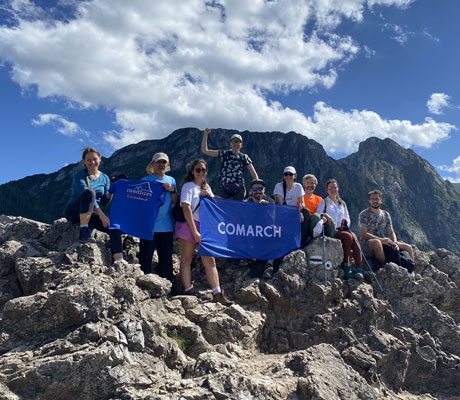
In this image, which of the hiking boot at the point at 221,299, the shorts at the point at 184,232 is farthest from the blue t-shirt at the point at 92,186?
the hiking boot at the point at 221,299

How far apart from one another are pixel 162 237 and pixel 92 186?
1.78 m

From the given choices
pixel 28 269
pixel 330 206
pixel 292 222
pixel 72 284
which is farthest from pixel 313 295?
pixel 28 269

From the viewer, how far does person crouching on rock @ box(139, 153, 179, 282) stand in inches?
291

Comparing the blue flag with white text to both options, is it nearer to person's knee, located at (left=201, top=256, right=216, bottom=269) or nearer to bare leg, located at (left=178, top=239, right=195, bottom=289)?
person's knee, located at (left=201, top=256, right=216, bottom=269)

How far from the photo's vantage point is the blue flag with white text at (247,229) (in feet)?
25.6

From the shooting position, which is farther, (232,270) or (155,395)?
(232,270)

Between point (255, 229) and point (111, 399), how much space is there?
16.1 ft

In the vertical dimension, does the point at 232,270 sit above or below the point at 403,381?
above

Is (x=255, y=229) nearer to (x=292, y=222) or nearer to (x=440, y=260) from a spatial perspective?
(x=292, y=222)

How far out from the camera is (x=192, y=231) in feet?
23.3

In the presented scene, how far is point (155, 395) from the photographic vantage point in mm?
4215

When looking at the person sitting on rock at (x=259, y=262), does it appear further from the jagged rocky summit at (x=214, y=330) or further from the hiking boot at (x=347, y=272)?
the hiking boot at (x=347, y=272)

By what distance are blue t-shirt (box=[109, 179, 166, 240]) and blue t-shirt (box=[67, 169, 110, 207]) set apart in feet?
0.81

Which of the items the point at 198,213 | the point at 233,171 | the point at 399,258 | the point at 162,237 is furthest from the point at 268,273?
the point at 399,258
